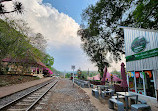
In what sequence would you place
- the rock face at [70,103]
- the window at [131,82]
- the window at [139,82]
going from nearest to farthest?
1. the rock face at [70,103]
2. the window at [139,82]
3. the window at [131,82]

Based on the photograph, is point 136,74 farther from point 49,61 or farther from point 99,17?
point 49,61

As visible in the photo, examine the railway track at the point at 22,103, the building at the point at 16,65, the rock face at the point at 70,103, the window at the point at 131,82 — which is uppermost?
the building at the point at 16,65

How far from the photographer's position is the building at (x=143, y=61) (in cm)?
705

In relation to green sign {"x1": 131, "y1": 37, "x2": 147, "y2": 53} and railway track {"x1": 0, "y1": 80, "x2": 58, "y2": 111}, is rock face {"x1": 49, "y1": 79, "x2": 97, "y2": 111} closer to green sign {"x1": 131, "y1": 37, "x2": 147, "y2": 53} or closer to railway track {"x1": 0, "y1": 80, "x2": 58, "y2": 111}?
railway track {"x1": 0, "y1": 80, "x2": 58, "y2": 111}

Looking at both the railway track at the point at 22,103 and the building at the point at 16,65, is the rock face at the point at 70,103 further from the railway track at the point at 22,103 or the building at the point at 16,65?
the building at the point at 16,65

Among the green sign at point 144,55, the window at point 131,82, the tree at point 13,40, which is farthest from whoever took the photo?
the tree at point 13,40

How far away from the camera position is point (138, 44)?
27.9 ft

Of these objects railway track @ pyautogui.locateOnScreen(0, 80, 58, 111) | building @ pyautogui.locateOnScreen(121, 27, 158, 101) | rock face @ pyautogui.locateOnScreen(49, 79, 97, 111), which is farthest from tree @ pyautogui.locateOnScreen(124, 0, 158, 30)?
railway track @ pyautogui.locateOnScreen(0, 80, 58, 111)

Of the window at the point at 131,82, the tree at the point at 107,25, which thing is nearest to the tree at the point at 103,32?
the tree at the point at 107,25

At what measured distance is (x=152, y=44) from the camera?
7297 millimetres

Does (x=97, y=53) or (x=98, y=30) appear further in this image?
(x=97, y=53)

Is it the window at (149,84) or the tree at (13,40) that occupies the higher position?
the tree at (13,40)

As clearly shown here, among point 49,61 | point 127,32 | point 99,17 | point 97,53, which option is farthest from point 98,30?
point 49,61

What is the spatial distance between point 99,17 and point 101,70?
35.8 feet
